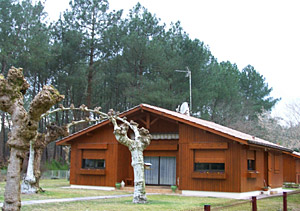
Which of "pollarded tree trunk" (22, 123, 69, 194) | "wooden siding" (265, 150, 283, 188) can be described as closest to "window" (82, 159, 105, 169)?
"pollarded tree trunk" (22, 123, 69, 194)

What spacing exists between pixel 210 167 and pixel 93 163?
22.1ft

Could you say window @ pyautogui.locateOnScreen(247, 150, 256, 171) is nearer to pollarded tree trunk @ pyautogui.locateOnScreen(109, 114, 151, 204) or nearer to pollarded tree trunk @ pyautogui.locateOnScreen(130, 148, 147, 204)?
pollarded tree trunk @ pyautogui.locateOnScreen(109, 114, 151, 204)

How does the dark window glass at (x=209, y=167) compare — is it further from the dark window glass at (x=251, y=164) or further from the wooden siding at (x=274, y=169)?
the wooden siding at (x=274, y=169)

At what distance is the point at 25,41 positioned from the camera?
3177cm

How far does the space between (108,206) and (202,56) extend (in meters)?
24.6

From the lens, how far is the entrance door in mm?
21000

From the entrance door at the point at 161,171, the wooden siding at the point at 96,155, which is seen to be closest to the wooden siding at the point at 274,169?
the entrance door at the point at 161,171

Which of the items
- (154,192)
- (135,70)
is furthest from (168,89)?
(154,192)

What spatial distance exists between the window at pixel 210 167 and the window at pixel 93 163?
5417 millimetres

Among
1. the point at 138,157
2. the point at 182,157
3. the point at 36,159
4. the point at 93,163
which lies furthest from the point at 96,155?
the point at 138,157

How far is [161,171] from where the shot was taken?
21328 mm

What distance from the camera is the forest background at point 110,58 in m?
32.1

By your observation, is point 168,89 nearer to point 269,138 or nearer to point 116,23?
point 116,23

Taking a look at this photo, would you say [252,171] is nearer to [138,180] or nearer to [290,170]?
[138,180]
